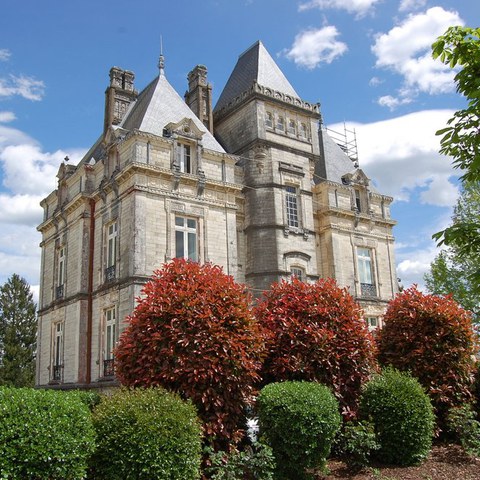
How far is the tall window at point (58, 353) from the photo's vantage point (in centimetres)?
Answer: 2170

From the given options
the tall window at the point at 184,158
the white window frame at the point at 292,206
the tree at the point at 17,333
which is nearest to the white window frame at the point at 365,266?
the white window frame at the point at 292,206

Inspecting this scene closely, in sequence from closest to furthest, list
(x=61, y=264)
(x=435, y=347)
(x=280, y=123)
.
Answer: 1. (x=435, y=347)
2. (x=61, y=264)
3. (x=280, y=123)

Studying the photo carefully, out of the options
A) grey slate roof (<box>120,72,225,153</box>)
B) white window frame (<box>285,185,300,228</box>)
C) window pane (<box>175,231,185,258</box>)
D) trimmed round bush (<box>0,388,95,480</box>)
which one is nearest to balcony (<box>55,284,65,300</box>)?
window pane (<box>175,231,185,258</box>)

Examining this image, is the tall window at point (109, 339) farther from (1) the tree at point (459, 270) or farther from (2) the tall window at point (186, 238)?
(1) the tree at point (459, 270)

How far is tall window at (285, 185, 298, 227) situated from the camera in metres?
23.1

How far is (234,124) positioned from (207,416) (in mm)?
17745

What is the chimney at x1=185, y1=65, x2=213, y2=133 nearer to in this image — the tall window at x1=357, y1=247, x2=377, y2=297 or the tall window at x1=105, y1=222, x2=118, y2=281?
the tall window at x1=105, y1=222, x2=118, y2=281

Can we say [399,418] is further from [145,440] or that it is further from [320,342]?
[145,440]

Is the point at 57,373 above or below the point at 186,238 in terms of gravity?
below

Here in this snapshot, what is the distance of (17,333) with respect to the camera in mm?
38281

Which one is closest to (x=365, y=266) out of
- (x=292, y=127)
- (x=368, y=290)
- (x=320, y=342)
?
(x=368, y=290)

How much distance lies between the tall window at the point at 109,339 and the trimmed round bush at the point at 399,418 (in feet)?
35.9

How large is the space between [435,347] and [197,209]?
10.8 meters

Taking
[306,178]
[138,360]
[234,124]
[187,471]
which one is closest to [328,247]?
[306,178]
